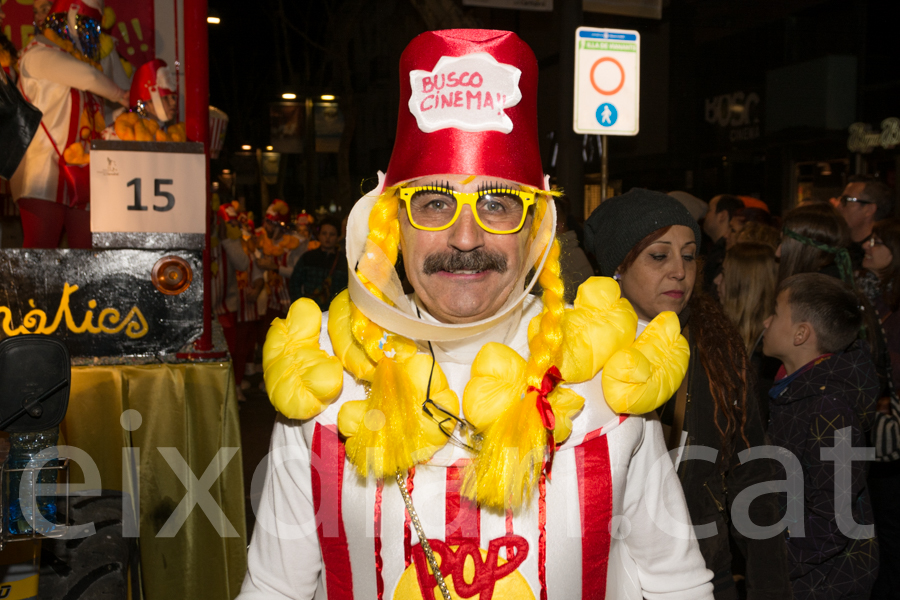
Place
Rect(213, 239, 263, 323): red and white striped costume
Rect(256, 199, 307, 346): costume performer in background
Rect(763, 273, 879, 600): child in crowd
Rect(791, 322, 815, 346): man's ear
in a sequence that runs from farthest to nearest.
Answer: Rect(256, 199, 307, 346): costume performer in background < Rect(213, 239, 263, 323): red and white striped costume < Rect(791, 322, 815, 346): man's ear < Rect(763, 273, 879, 600): child in crowd

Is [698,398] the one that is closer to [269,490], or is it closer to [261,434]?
[269,490]

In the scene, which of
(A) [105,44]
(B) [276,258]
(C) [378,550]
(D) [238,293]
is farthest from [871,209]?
(B) [276,258]

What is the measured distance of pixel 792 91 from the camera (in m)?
11.9

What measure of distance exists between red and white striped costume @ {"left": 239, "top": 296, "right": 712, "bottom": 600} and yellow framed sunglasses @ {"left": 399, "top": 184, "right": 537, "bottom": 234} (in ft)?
0.84

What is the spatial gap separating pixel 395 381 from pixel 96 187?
183 centimetres

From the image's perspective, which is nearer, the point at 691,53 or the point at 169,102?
the point at 169,102

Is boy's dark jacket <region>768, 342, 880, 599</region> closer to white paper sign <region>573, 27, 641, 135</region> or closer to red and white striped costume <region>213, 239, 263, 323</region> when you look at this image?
white paper sign <region>573, 27, 641, 135</region>

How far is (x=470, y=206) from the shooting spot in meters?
1.67

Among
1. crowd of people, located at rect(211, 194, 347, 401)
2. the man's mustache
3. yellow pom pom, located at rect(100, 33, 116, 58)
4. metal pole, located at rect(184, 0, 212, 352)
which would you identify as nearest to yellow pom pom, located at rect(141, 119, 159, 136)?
metal pole, located at rect(184, 0, 212, 352)

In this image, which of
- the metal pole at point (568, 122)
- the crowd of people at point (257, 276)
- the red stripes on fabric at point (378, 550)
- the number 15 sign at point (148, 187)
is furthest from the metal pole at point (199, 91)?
the metal pole at point (568, 122)

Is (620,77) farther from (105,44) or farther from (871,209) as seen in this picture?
(105,44)

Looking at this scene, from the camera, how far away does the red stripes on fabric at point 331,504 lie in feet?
5.49

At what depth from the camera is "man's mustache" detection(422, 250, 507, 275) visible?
166cm

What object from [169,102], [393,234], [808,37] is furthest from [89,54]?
[808,37]
